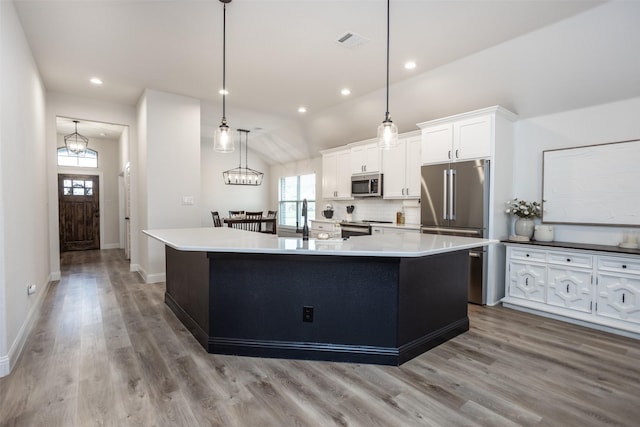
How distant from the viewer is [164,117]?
483cm

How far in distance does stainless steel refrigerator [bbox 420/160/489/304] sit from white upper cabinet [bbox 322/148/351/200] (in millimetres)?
2012

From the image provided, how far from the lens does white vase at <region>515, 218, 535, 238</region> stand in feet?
12.6

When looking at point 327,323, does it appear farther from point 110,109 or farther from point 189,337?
point 110,109

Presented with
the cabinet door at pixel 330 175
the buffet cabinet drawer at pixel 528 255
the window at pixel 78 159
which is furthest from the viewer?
the window at pixel 78 159

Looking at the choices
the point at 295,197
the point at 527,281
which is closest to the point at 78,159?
the point at 295,197

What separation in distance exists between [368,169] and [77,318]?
442cm

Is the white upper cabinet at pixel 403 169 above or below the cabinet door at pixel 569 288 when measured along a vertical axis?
above

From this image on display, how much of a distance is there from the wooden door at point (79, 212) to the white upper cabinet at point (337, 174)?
18.9 feet

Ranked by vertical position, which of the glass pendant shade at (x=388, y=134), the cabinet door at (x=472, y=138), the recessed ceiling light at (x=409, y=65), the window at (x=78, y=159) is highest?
the recessed ceiling light at (x=409, y=65)

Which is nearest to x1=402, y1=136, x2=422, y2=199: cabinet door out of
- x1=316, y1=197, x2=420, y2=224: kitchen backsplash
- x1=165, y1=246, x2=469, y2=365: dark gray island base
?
x1=316, y1=197, x2=420, y2=224: kitchen backsplash

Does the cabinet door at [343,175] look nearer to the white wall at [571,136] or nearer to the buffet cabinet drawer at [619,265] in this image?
the white wall at [571,136]

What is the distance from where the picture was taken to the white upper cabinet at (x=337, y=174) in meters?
6.13

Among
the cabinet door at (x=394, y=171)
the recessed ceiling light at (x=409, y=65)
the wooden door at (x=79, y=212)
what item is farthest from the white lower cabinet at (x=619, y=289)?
the wooden door at (x=79, y=212)

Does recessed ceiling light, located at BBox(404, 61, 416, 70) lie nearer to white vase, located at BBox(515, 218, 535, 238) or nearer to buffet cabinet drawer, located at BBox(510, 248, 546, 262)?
white vase, located at BBox(515, 218, 535, 238)
